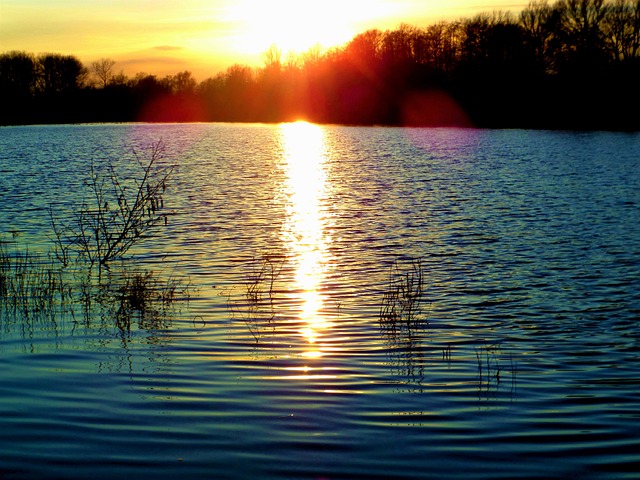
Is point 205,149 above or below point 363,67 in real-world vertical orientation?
below

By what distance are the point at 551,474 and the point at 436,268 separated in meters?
10.9

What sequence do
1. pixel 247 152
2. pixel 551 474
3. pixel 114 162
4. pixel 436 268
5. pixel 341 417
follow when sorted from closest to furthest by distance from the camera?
pixel 551 474 < pixel 341 417 < pixel 436 268 < pixel 114 162 < pixel 247 152

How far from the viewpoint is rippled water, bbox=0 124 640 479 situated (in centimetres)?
→ 696

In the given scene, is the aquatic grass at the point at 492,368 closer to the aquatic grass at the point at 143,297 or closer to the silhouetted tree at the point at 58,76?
the aquatic grass at the point at 143,297

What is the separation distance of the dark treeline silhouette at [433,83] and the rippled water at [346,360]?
7019cm

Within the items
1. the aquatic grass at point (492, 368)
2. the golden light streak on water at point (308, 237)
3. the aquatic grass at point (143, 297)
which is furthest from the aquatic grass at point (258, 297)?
the aquatic grass at point (492, 368)

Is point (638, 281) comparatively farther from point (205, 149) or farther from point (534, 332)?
point (205, 149)

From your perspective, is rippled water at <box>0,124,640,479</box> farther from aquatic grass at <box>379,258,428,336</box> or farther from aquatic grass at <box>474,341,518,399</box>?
aquatic grass at <box>379,258,428,336</box>

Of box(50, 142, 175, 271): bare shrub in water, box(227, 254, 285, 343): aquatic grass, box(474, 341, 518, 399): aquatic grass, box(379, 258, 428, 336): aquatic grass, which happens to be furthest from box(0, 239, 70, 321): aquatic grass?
box(474, 341, 518, 399): aquatic grass

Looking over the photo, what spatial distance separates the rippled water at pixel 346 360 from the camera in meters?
6.96

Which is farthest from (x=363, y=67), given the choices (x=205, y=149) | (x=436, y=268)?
(x=436, y=268)

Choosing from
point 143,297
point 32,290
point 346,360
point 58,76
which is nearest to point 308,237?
point 143,297

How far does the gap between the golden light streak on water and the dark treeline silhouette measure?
160 ft

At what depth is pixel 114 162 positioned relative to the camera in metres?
48.6
